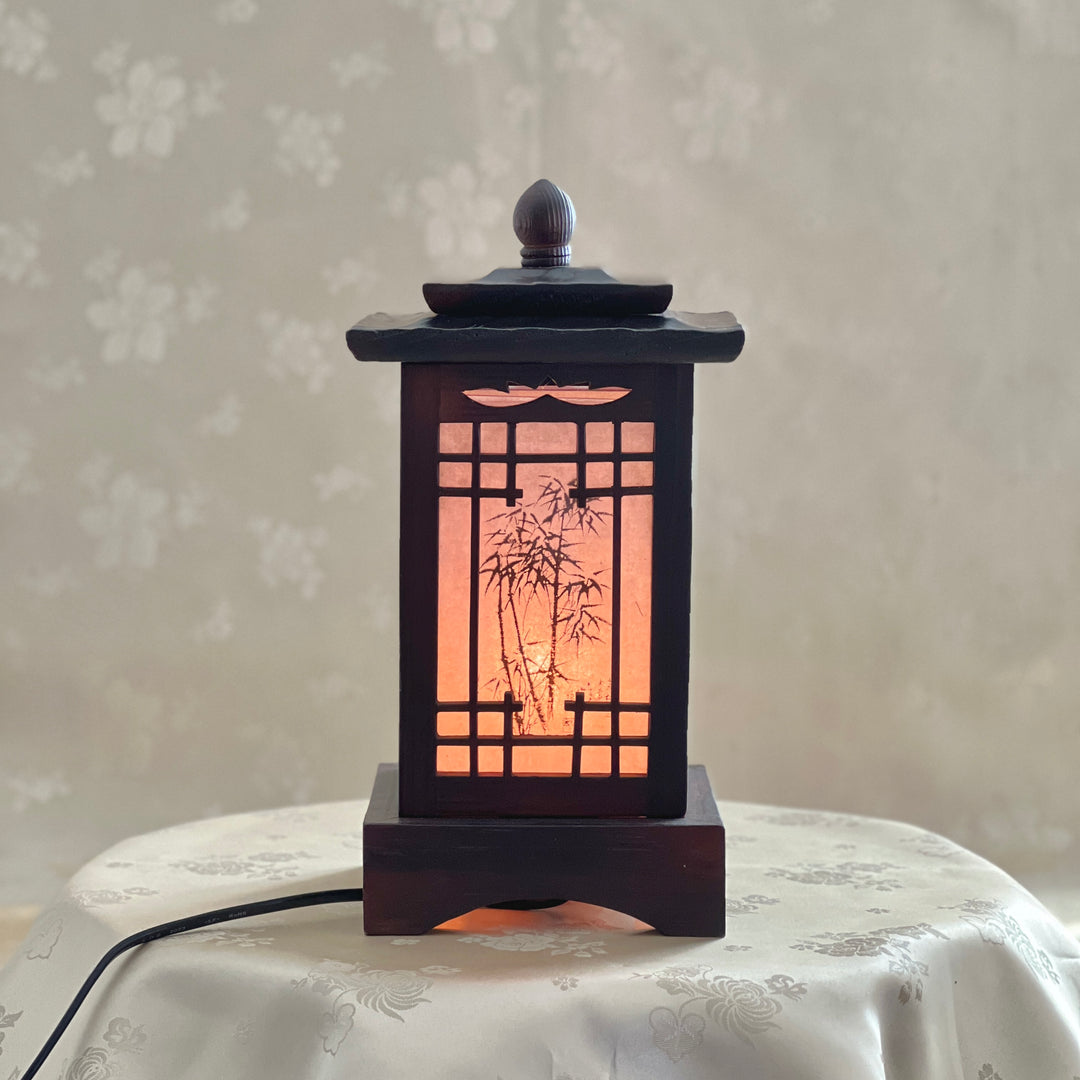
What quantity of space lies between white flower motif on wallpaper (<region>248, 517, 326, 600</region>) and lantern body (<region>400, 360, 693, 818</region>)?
118 centimetres

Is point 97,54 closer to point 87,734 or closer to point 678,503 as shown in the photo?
point 87,734

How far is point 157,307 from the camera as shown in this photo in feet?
7.11

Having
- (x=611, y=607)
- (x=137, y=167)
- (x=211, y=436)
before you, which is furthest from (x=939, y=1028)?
(x=137, y=167)

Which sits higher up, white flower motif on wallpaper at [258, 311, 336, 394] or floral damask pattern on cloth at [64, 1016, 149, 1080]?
white flower motif on wallpaper at [258, 311, 336, 394]

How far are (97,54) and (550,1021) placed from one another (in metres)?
1.73

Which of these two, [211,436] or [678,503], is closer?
[678,503]

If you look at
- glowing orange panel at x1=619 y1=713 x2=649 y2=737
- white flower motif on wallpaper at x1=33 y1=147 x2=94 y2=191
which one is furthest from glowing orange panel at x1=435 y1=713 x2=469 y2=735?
white flower motif on wallpaper at x1=33 y1=147 x2=94 y2=191

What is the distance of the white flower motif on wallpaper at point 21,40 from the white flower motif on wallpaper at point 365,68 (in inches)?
17.7

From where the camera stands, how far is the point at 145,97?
2131 mm

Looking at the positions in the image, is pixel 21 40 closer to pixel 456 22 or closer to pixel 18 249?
pixel 18 249

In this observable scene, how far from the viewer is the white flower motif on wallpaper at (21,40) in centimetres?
211

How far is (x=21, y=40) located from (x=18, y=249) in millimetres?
311

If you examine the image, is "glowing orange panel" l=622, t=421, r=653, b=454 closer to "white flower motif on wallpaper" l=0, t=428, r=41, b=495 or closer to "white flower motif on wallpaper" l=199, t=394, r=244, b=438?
"white flower motif on wallpaper" l=199, t=394, r=244, b=438

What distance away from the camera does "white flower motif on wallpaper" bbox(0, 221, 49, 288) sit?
6.99 feet
